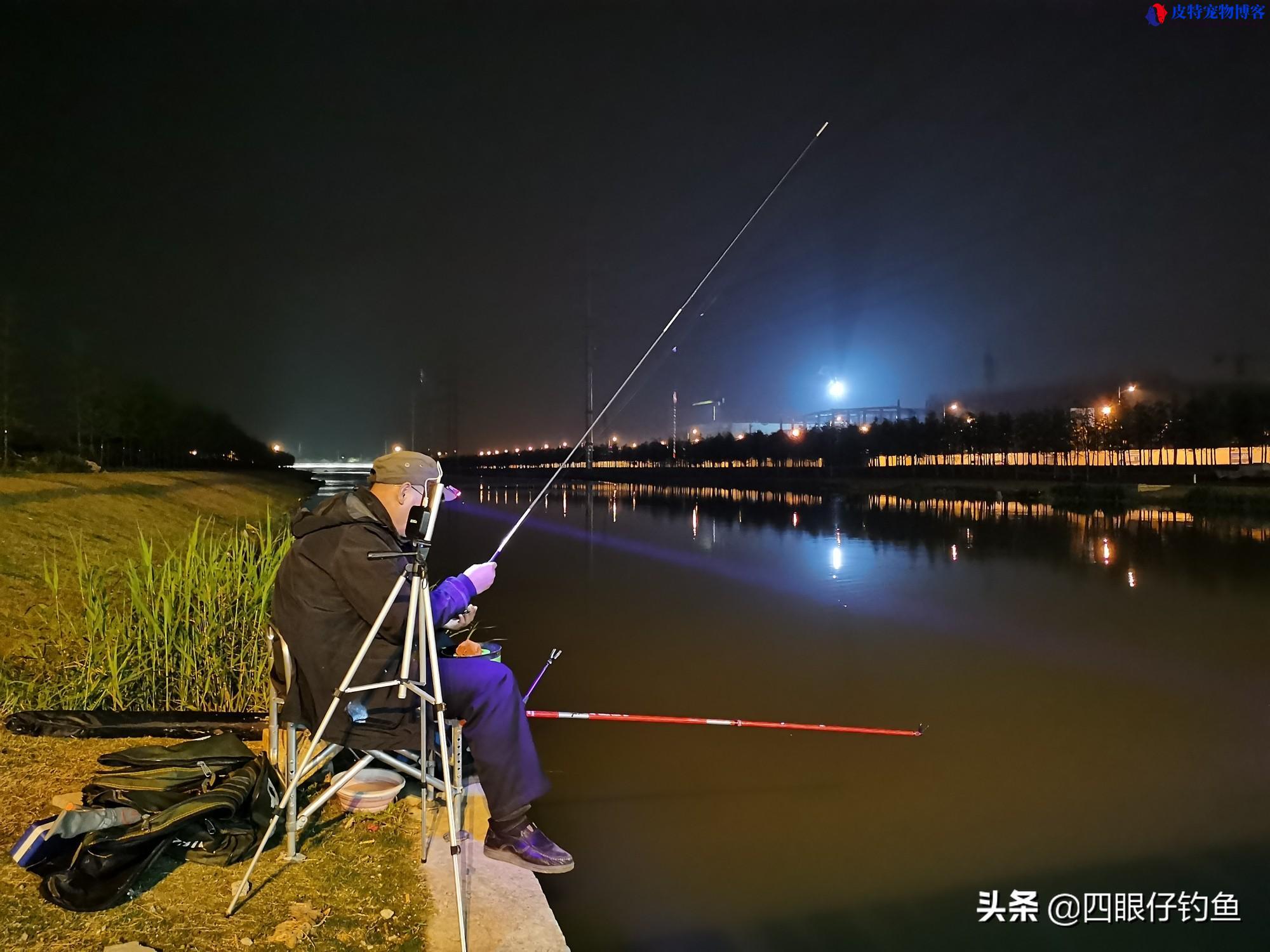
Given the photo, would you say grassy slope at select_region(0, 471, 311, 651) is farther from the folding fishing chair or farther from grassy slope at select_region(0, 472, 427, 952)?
the folding fishing chair

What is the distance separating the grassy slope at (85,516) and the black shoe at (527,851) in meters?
5.14

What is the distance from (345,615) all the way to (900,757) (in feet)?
17.0

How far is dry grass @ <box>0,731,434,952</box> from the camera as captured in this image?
3.20 meters

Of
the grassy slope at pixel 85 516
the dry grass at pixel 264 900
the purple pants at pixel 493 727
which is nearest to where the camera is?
the dry grass at pixel 264 900

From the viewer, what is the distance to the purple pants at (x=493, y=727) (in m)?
3.80

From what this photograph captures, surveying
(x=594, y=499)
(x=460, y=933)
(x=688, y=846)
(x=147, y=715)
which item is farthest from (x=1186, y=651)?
(x=594, y=499)

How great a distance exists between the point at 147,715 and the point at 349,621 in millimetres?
2915

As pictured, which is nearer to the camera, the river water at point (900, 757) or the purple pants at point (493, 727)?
the purple pants at point (493, 727)

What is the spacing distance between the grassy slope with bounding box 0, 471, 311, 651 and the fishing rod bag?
3.58 m

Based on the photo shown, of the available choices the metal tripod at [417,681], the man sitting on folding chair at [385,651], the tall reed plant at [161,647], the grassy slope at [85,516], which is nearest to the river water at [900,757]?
the man sitting on folding chair at [385,651]

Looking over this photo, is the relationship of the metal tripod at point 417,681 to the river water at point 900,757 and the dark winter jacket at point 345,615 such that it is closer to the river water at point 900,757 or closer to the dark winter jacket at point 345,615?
the dark winter jacket at point 345,615

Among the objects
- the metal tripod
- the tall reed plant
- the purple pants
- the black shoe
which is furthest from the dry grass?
the tall reed plant

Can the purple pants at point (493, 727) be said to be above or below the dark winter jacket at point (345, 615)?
below

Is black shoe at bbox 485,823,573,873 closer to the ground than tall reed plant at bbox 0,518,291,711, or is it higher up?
closer to the ground
